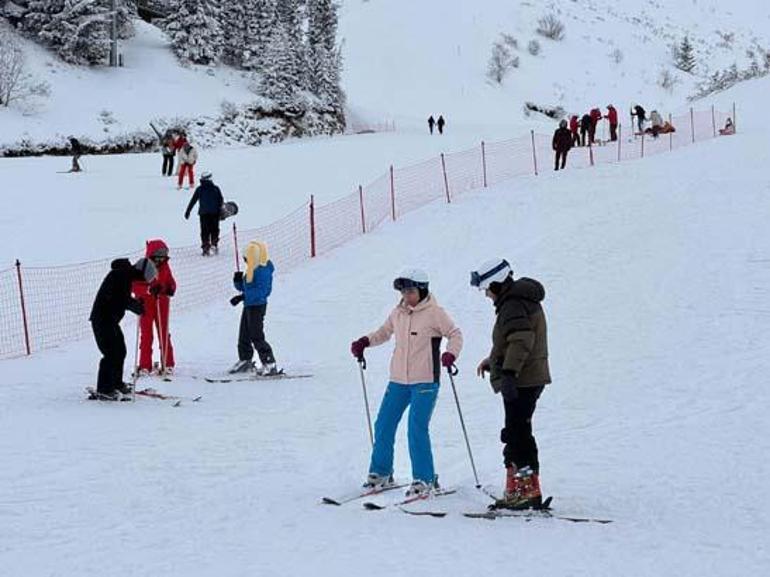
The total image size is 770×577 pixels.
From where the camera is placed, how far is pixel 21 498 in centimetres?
688

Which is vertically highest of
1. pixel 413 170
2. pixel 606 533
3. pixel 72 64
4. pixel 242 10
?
pixel 242 10

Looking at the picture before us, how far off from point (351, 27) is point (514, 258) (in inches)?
2680

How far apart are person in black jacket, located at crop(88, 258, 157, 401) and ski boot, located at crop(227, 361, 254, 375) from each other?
206 cm

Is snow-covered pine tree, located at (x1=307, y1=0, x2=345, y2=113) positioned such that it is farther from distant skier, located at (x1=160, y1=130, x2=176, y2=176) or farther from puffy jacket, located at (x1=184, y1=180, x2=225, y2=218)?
puffy jacket, located at (x1=184, y1=180, x2=225, y2=218)

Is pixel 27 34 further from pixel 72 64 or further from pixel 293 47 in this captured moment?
pixel 293 47

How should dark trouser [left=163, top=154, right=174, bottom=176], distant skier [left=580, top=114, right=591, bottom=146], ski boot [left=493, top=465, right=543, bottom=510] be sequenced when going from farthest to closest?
distant skier [left=580, top=114, right=591, bottom=146]
dark trouser [left=163, top=154, right=174, bottom=176]
ski boot [left=493, top=465, right=543, bottom=510]

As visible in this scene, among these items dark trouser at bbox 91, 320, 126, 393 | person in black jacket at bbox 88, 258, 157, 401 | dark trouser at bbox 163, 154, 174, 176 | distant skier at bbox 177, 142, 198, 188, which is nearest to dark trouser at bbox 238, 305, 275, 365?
person in black jacket at bbox 88, 258, 157, 401

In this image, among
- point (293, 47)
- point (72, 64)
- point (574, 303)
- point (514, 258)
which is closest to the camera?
point (574, 303)

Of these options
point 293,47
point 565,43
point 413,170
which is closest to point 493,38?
point 565,43

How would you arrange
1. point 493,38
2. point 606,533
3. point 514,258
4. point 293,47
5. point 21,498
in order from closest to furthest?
point 606,533
point 21,498
point 514,258
point 293,47
point 493,38

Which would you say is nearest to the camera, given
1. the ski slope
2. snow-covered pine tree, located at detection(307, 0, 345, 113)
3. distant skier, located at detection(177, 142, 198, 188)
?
the ski slope

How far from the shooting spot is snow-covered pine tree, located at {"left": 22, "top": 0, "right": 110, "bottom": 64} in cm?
5009

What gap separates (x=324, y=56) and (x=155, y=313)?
50289 mm

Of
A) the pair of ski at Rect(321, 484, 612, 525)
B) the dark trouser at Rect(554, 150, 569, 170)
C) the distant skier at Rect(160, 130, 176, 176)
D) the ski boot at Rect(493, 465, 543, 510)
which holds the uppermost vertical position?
the distant skier at Rect(160, 130, 176, 176)
